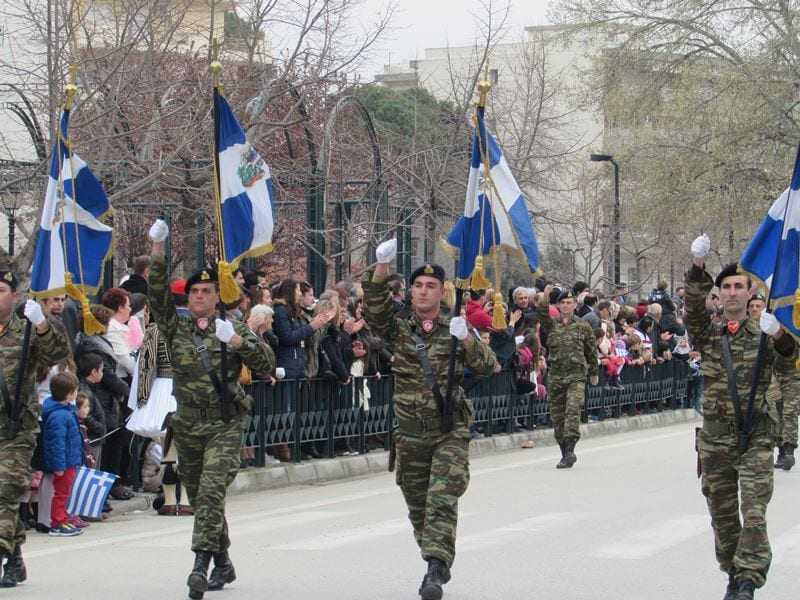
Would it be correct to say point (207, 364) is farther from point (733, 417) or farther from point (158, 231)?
point (733, 417)

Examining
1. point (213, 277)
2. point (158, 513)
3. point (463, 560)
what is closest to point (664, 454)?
point (158, 513)

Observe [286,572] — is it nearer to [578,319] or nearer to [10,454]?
[10,454]

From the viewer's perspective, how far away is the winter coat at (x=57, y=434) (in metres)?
10.9

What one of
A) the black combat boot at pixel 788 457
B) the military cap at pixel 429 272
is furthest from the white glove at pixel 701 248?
the black combat boot at pixel 788 457

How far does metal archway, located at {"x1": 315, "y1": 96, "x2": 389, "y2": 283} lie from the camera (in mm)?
19906

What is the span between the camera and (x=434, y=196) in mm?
25094

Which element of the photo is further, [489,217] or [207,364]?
[489,217]

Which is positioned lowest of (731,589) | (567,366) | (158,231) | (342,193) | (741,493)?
(731,589)

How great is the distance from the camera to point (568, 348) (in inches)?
656

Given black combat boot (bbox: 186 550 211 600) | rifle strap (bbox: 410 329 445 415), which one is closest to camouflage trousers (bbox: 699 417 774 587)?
rifle strap (bbox: 410 329 445 415)

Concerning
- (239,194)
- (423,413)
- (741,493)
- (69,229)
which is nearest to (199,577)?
(423,413)

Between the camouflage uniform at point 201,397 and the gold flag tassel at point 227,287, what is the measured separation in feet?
0.89

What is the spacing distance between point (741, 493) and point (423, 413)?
183cm

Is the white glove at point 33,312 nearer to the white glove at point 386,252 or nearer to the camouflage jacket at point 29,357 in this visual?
the camouflage jacket at point 29,357
